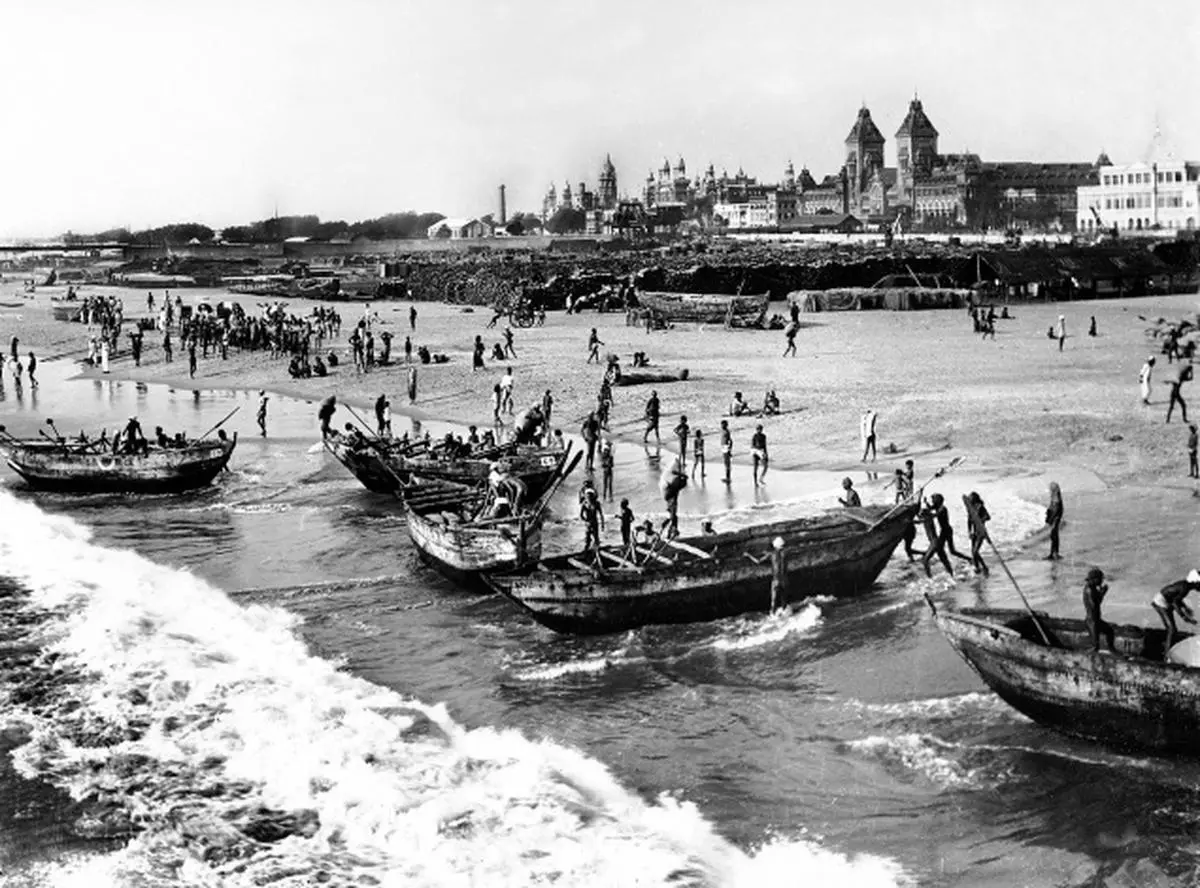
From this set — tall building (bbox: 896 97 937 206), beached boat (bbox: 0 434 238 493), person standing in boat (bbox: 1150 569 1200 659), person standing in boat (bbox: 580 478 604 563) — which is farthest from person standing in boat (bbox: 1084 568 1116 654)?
tall building (bbox: 896 97 937 206)

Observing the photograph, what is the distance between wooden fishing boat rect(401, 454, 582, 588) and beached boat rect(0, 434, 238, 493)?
9.19 m

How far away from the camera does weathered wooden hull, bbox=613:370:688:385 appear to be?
1639 inches

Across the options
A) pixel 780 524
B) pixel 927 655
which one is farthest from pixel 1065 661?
pixel 780 524

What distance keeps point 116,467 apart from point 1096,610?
74.5 feet

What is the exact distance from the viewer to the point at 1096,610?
15008 mm

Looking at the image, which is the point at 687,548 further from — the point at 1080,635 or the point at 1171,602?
the point at 1171,602

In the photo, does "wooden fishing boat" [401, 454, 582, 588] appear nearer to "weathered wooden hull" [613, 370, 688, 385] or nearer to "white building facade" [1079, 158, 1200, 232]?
"weathered wooden hull" [613, 370, 688, 385]

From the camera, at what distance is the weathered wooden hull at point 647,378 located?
41.6m

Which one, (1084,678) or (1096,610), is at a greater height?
(1096,610)

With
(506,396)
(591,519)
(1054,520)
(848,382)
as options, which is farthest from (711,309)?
(591,519)

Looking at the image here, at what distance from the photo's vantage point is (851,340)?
180ft

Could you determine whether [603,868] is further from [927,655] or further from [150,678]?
[150,678]

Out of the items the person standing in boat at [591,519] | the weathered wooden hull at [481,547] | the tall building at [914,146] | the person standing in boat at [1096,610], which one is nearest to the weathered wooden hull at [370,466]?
the weathered wooden hull at [481,547]

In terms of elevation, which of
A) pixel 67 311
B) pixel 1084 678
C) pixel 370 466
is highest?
pixel 67 311
